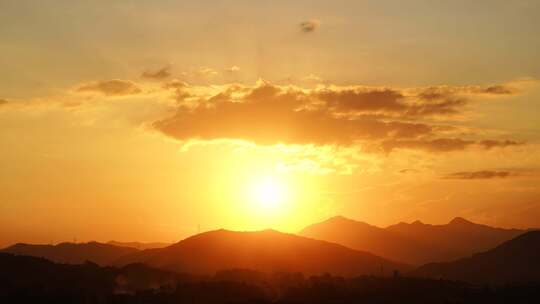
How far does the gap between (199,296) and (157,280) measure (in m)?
25.4

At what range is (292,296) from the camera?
130 meters

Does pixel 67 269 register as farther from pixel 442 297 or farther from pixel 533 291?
pixel 533 291

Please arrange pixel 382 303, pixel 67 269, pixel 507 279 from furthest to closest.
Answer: pixel 507 279
pixel 67 269
pixel 382 303

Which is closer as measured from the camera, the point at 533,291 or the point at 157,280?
the point at 533,291

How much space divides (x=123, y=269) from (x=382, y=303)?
204ft

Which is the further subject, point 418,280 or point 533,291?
point 418,280

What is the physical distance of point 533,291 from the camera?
129375mm

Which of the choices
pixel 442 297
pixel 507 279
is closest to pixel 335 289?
pixel 442 297

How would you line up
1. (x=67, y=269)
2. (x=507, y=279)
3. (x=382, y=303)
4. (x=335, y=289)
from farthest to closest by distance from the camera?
(x=507, y=279) → (x=67, y=269) → (x=335, y=289) → (x=382, y=303)

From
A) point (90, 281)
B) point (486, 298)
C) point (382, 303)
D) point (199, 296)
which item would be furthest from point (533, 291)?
point (90, 281)

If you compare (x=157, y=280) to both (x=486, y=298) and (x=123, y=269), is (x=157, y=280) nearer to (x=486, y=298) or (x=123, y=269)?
(x=123, y=269)

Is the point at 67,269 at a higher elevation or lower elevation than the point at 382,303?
higher

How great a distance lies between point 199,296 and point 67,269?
1428 inches

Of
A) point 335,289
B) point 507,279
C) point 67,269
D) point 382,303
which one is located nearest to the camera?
point 382,303
